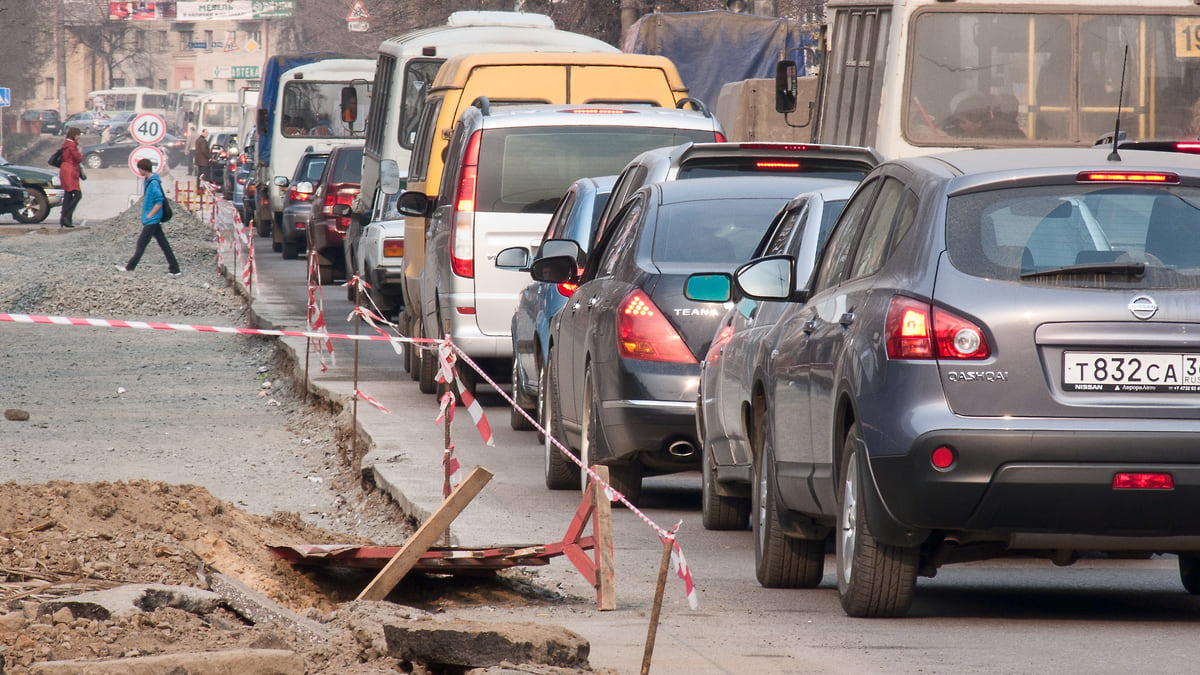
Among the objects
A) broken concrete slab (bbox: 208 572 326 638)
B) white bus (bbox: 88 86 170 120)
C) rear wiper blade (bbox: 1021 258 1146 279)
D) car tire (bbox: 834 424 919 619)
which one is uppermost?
rear wiper blade (bbox: 1021 258 1146 279)

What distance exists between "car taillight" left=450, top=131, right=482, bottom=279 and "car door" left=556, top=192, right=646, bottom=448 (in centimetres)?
298

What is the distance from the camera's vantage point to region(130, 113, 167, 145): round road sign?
131ft

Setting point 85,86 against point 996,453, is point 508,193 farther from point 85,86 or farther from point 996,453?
point 85,86

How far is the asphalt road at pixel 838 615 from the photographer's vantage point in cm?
601

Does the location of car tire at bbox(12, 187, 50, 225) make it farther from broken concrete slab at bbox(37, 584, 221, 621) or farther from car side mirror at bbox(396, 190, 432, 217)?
broken concrete slab at bbox(37, 584, 221, 621)

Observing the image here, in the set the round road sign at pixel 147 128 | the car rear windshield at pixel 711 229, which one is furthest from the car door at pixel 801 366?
the round road sign at pixel 147 128

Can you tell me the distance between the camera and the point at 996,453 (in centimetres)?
609

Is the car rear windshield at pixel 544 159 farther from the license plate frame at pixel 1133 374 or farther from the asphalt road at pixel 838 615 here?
the license plate frame at pixel 1133 374

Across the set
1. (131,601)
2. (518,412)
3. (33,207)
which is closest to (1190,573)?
(131,601)

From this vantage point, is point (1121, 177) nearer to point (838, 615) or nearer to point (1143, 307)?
point (1143, 307)

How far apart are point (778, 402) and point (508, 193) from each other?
679 cm

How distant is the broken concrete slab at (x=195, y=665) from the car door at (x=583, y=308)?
483 cm

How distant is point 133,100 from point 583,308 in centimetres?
10469

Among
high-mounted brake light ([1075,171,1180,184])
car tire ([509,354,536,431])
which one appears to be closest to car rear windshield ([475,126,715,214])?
car tire ([509,354,536,431])
